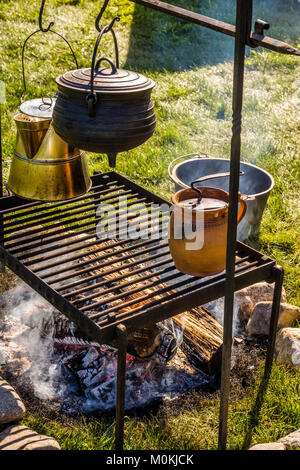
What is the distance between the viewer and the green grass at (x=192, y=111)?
3467 millimetres

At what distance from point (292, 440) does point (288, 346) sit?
2.35 feet

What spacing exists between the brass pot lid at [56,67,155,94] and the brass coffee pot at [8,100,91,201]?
507mm

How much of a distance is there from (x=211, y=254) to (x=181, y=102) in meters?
4.25

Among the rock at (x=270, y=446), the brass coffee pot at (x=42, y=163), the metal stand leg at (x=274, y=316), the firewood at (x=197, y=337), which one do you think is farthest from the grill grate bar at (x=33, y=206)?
the rock at (x=270, y=446)

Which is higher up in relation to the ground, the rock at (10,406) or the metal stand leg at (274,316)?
the metal stand leg at (274,316)

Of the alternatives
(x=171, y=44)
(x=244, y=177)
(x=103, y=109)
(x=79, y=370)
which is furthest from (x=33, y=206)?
(x=171, y=44)

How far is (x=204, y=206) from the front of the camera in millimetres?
3258

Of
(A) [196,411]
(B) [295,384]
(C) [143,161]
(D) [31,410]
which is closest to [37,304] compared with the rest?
(D) [31,410]

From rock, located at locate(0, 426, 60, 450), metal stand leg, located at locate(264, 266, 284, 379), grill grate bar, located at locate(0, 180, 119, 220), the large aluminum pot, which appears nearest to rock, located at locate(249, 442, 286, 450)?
metal stand leg, located at locate(264, 266, 284, 379)

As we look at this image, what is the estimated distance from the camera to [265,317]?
13.4 feet

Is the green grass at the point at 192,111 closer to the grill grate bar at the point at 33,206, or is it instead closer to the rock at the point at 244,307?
the rock at the point at 244,307

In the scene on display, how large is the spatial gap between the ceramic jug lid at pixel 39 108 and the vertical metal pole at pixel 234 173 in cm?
122
